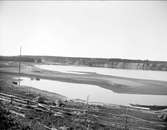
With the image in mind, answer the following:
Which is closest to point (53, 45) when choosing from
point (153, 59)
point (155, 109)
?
point (153, 59)

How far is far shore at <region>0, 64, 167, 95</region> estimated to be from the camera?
5.59 feet

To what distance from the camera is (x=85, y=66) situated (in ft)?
6.65

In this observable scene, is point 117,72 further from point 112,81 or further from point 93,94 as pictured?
point 93,94

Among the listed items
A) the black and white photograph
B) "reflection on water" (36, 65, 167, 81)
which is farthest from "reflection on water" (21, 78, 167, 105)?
"reflection on water" (36, 65, 167, 81)

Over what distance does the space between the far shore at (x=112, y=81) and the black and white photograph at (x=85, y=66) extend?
0.01 m

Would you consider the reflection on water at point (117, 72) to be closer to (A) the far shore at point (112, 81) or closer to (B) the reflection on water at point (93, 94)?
(A) the far shore at point (112, 81)

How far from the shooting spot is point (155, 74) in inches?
68.2

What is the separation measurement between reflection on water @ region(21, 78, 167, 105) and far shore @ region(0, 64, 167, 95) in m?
0.06

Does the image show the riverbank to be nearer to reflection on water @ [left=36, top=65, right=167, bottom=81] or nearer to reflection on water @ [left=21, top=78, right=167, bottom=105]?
reflection on water @ [left=21, top=78, right=167, bottom=105]

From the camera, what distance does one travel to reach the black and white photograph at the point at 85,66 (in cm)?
173

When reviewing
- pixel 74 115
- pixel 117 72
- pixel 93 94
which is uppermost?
pixel 117 72

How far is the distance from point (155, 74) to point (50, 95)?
162 centimetres

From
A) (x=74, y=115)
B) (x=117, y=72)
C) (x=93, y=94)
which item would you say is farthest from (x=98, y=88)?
(x=74, y=115)

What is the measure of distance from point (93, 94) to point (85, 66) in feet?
1.51
